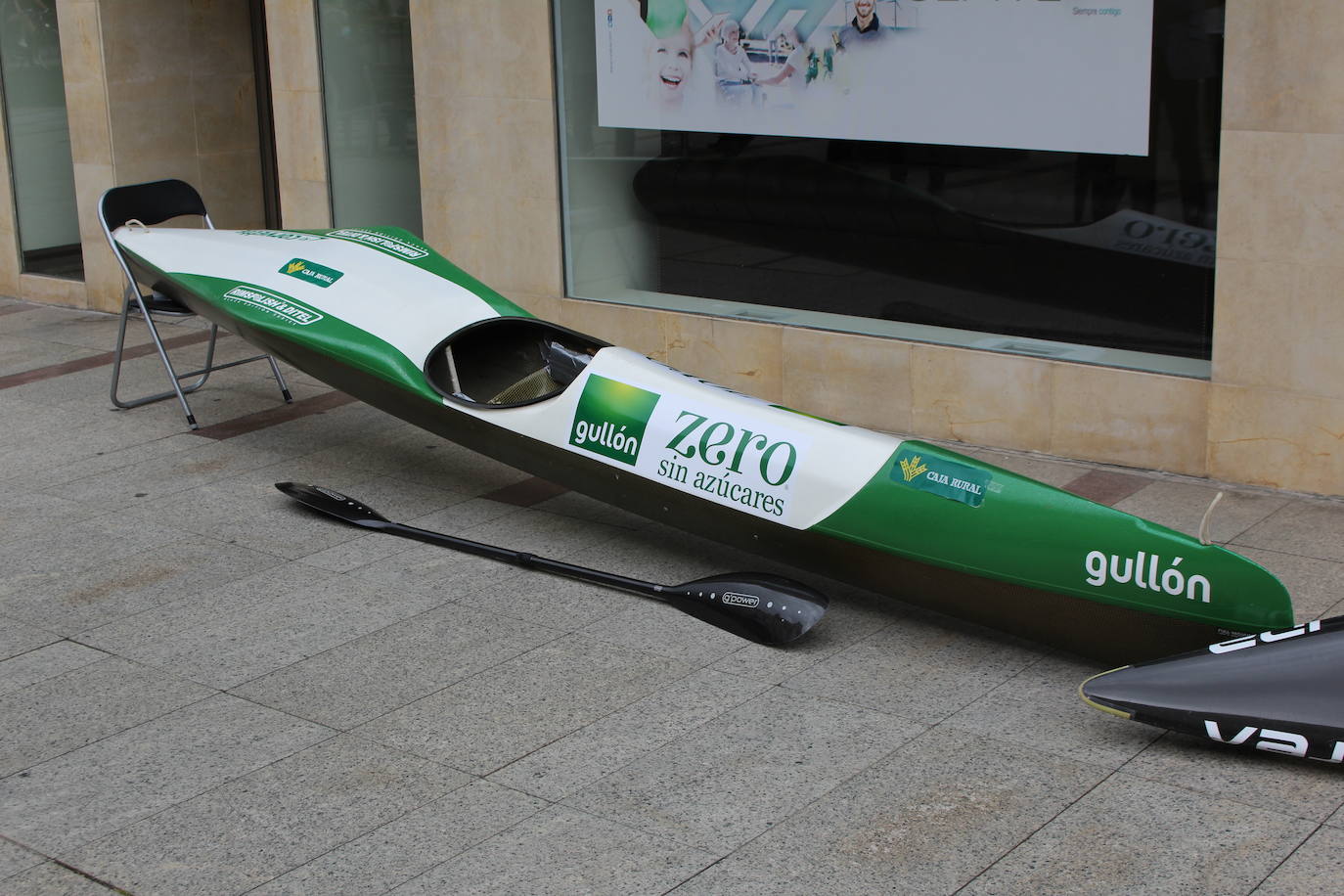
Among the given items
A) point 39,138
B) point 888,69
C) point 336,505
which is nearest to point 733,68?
point 888,69

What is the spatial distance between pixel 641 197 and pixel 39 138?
5.69 metres

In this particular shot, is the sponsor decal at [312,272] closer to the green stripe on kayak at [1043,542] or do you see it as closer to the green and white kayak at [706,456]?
the green and white kayak at [706,456]

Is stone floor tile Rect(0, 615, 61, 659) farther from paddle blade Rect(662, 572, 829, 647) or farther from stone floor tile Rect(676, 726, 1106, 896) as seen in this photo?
stone floor tile Rect(676, 726, 1106, 896)

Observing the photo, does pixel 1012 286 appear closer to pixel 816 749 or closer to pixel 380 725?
pixel 816 749

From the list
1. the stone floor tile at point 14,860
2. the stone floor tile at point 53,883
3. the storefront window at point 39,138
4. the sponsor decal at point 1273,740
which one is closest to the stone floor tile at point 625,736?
the stone floor tile at point 53,883

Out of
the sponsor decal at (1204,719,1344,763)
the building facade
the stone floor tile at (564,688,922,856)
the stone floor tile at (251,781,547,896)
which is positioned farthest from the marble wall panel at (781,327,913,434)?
the stone floor tile at (251,781,547,896)

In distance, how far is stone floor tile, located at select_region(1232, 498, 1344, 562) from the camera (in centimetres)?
556

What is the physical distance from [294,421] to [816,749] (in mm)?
4539

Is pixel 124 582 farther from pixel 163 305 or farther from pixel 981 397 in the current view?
pixel 981 397

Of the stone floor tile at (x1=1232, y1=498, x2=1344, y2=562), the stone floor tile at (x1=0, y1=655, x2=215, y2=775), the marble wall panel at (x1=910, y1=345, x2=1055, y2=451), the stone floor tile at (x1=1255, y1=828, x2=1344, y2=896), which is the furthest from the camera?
the marble wall panel at (x1=910, y1=345, x2=1055, y2=451)

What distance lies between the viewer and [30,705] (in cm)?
475

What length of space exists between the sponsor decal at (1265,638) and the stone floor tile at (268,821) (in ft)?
7.11

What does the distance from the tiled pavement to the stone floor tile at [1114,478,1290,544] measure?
0.02 meters

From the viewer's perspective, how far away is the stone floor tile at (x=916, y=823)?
11.9ft
